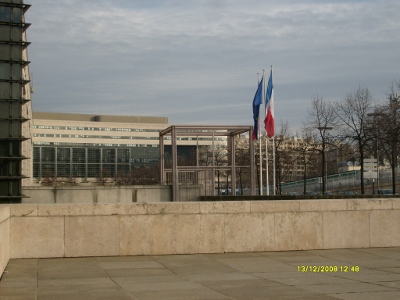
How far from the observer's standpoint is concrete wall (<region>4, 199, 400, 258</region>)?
12883 millimetres

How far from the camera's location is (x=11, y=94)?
13602mm

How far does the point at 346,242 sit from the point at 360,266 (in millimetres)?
2665

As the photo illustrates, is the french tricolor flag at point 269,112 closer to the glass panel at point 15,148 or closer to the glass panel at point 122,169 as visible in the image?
the glass panel at point 15,148

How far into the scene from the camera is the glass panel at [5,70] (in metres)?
13.5

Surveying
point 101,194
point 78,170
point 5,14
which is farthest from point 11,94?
point 78,170

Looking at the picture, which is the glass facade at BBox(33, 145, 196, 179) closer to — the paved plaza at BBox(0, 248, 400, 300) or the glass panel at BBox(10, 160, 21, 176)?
the glass panel at BBox(10, 160, 21, 176)

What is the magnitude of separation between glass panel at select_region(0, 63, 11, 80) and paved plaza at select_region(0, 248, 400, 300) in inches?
160

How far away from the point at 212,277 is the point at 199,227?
3115mm

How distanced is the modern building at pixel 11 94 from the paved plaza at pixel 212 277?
2285 millimetres

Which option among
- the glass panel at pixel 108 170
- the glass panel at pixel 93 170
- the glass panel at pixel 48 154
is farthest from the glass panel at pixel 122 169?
the glass panel at pixel 48 154

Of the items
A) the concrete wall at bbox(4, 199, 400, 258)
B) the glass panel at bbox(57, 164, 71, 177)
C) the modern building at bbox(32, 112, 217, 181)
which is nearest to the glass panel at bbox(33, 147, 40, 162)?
the modern building at bbox(32, 112, 217, 181)

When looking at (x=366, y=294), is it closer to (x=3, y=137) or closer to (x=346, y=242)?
(x=346, y=242)
